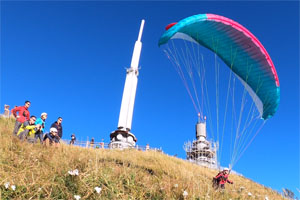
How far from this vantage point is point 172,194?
3.93 m

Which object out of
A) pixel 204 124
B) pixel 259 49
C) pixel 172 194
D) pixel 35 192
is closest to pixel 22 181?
pixel 35 192

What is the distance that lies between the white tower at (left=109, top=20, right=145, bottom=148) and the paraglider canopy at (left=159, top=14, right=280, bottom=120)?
1714 centimetres

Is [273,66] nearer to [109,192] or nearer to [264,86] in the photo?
[264,86]

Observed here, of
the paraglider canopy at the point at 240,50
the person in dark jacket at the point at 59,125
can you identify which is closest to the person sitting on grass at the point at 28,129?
the person in dark jacket at the point at 59,125

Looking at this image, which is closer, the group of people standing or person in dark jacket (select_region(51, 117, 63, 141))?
the group of people standing

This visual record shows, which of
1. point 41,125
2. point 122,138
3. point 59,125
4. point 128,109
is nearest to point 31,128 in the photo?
point 41,125

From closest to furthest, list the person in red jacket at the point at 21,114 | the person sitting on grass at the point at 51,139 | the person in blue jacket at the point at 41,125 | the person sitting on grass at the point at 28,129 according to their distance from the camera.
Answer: the person sitting on grass at the point at 51,139, the person sitting on grass at the point at 28,129, the person in red jacket at the point at 21,114, the person in blue jacket at the point at 41,125

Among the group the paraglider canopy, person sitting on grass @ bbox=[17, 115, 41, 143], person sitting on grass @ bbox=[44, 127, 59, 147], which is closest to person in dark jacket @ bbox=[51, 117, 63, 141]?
person sitting on grass @ bbox=[17, 115, 41, 143]

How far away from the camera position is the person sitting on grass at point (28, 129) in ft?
23.5

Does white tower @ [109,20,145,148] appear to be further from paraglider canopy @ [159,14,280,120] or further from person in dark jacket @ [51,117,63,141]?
paraglider canopy @ [159,14,280,120]

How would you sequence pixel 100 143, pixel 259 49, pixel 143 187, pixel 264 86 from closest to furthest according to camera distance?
→ pixel 143 187
pixel 259 49
pixel 264 86
pixel 100 143

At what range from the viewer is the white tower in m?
25.9

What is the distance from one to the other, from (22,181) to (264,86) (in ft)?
29.4

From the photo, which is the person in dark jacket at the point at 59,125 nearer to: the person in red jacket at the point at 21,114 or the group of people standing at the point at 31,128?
the group of people standing at the point at 31,128
